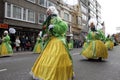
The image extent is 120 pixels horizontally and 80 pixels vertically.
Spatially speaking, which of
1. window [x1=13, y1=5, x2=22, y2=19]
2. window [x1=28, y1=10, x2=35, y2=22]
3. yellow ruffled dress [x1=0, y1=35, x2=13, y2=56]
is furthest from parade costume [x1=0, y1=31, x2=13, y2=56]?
window [x1=28, y1=10, x2=35, y2=22]

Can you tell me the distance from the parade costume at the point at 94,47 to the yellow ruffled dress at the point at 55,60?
276 inches

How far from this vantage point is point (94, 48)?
14.0m

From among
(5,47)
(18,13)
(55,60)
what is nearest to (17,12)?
(18,13)

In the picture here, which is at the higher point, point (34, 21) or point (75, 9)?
point (75, 9)

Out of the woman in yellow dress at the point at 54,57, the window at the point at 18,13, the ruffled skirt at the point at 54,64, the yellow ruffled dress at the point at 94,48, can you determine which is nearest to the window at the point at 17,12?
the window at the point at 18,13

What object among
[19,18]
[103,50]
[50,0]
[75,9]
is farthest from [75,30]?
[103,50]

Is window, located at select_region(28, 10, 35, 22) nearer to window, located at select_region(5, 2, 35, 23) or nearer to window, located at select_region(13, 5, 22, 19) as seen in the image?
window, located at select_region(5, 2, 35, 23)

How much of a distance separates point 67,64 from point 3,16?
80.8 ft

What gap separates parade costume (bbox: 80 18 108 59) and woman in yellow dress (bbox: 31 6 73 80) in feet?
22.8

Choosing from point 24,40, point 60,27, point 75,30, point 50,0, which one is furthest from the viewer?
point 75,30

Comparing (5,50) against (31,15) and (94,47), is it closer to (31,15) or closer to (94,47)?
(94,47)

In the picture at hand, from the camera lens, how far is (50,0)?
46.5 meters

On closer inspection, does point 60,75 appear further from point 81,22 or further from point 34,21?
point 81,22

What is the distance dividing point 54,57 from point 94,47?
25.3 ft
